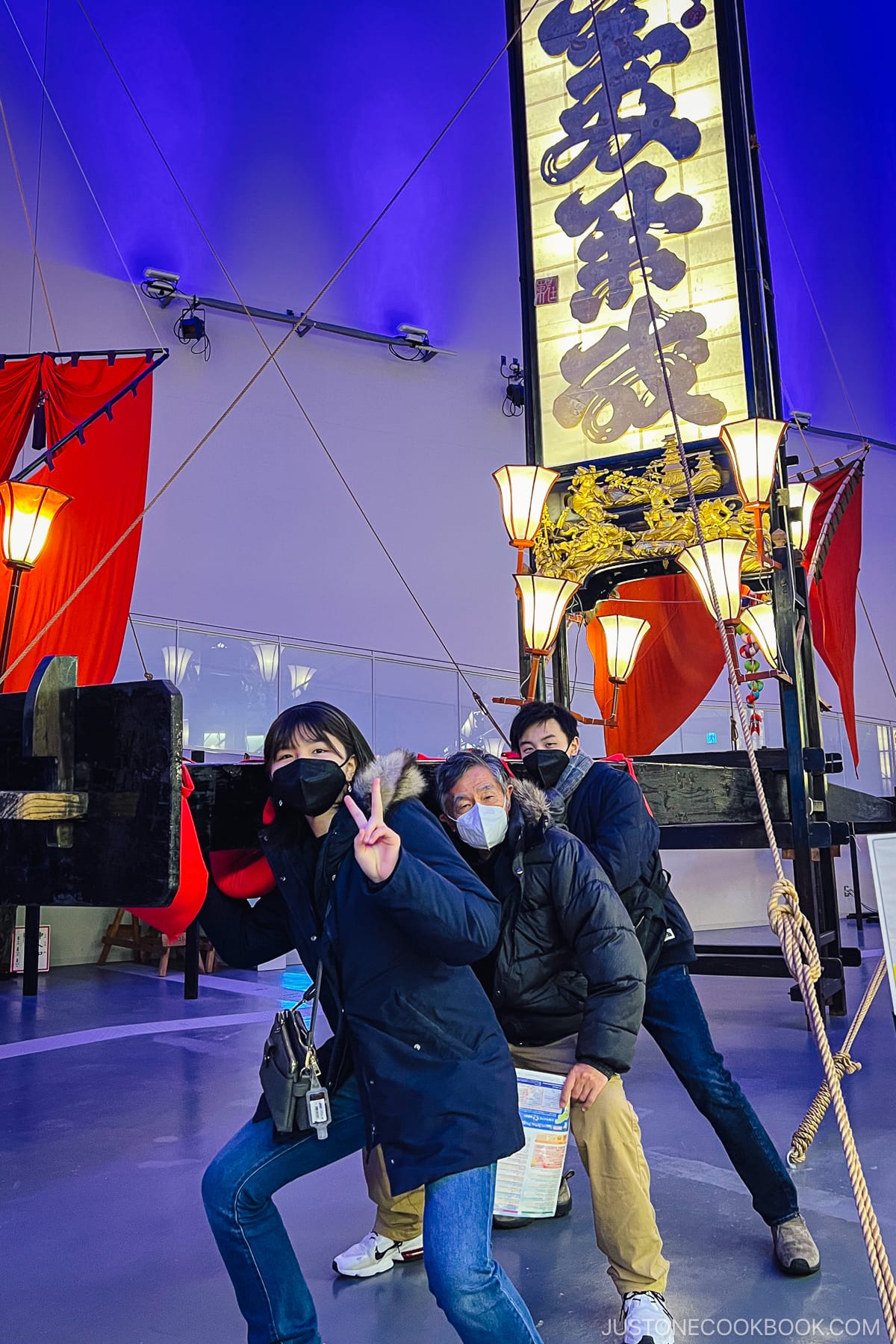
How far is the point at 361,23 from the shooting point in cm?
1365

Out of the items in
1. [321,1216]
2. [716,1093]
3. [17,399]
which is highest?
[17,399]

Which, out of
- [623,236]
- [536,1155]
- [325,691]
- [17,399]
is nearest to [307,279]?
[17,399]

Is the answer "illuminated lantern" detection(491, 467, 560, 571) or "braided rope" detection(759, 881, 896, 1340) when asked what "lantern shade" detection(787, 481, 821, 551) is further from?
"braided rope" detection(759, 881, 896, 1340)

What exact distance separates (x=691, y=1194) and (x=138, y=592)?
901 cm

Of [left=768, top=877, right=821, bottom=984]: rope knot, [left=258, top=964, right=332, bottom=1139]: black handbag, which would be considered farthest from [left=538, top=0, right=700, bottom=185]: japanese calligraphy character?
[left=258, top=964, right=332, bottom=1139]: black handbag

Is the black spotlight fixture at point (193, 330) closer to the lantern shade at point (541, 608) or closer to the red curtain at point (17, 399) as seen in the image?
the red curtain at point (17, 399)

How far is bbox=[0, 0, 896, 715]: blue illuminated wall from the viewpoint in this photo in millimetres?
11523

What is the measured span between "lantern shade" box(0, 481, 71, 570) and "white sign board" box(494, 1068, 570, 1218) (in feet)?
19.1

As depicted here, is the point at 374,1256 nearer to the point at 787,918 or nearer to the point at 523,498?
the point at 787,918

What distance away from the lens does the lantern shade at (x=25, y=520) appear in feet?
23.4

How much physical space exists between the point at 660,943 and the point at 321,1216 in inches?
60.0

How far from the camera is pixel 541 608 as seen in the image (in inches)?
259

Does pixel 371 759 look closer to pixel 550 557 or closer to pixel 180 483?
pixel 550 557

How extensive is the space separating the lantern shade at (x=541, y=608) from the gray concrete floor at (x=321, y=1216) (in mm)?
2558
